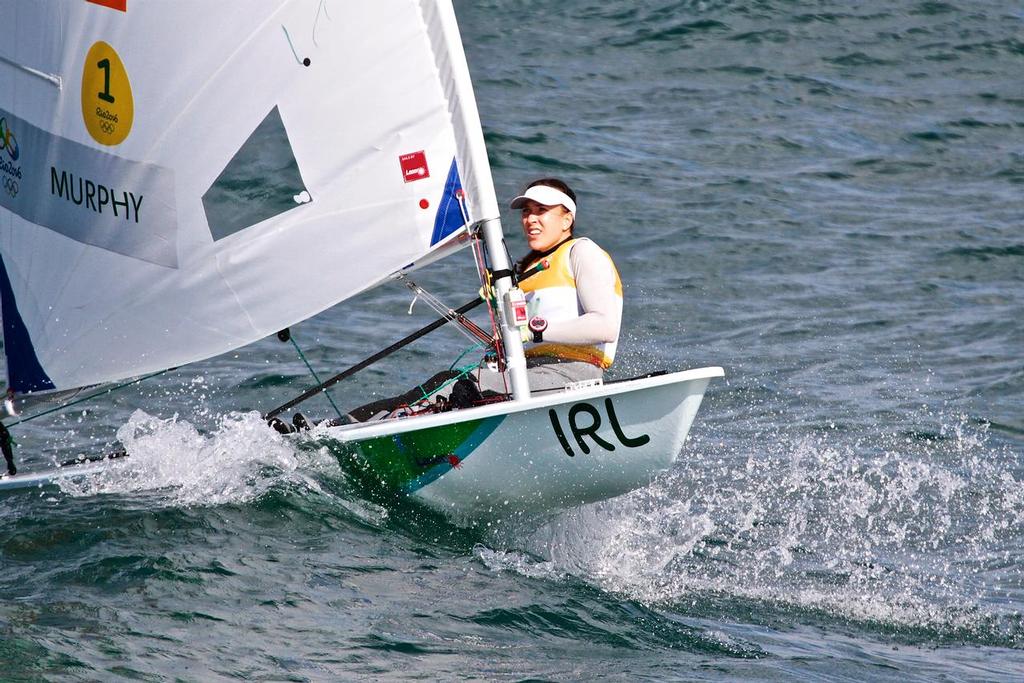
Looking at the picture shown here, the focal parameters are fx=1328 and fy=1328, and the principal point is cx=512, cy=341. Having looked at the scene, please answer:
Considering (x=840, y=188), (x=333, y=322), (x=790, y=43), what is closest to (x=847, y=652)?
(x=333, y=322)

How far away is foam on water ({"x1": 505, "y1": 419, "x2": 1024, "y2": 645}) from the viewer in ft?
14.9

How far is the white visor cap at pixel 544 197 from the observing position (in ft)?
15.7

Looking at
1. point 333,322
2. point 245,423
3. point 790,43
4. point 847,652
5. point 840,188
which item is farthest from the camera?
point 790,43

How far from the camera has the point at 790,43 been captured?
12.6 meters

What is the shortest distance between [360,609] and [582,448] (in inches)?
35.1

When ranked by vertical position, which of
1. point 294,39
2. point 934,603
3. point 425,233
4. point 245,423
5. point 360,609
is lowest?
point 934,603

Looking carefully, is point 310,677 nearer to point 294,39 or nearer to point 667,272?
point 294,39

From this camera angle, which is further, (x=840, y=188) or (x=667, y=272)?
(x=840, y=188)

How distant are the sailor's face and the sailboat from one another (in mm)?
235

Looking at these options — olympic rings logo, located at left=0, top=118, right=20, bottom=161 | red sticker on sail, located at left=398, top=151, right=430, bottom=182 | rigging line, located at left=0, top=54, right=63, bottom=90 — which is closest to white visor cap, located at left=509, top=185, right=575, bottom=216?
red sticker on sail, located at left=398, top=151, right=430, bottom=182

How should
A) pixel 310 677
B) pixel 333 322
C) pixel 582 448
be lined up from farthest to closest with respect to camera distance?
pixel 333 322 < pixel 582 448 < pixel 310 677

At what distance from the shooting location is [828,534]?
527 centimetres

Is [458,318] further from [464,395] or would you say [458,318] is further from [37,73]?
[37,73]

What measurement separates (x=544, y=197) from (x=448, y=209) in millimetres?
414
